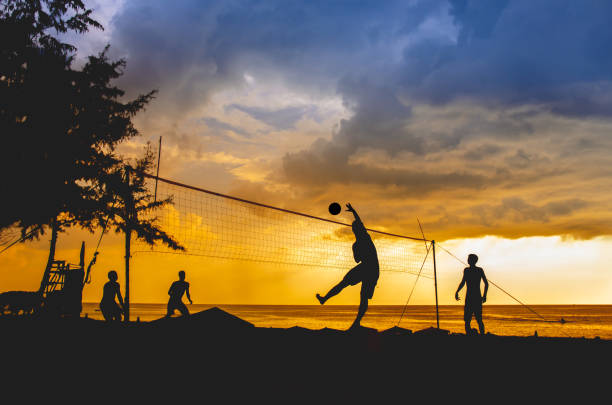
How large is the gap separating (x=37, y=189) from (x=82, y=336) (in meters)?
11.8

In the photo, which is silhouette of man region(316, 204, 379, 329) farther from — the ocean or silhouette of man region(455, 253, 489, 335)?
the ocean

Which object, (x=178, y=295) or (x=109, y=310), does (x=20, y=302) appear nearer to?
(x=109, y=310)

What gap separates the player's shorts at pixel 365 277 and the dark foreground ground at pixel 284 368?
4.30ft

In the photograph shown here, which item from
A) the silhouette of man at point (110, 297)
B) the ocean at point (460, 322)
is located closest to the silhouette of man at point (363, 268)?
the silhouette of man at point (110, 297)

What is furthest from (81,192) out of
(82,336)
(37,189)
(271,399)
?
(271,399)

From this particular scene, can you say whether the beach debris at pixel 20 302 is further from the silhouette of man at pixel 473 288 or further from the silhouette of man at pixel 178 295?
the silhouette of man at pixel 473 288

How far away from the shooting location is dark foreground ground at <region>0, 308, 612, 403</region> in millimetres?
4379

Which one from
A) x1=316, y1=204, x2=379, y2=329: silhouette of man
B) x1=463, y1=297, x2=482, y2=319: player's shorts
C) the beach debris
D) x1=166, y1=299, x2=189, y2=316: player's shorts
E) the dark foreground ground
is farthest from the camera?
the beach debris

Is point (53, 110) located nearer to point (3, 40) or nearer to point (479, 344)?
point (3, 40)

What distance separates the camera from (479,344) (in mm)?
6656

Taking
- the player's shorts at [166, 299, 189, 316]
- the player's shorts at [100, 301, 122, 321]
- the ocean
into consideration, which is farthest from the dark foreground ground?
the ocean

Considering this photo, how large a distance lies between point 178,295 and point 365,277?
21.3 feet

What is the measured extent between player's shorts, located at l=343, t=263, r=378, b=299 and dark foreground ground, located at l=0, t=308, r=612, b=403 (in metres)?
1.31

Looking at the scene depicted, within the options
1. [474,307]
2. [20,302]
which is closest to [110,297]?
→ [20,302]
